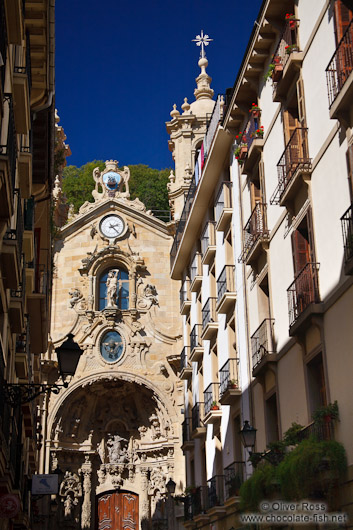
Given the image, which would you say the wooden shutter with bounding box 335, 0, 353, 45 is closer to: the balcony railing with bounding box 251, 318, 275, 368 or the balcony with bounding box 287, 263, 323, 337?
the balcony with bounding box 287, 263, 323, 337

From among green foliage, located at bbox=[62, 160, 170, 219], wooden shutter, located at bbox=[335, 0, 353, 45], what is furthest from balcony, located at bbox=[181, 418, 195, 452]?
green foliage, located at bbox=[62, 160, 170, 219]

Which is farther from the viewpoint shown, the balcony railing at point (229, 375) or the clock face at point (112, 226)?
the clock face at point (112, 226)

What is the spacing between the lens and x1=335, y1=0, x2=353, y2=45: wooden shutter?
1314cm

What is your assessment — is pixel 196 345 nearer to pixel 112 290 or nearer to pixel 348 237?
pixel 112 290

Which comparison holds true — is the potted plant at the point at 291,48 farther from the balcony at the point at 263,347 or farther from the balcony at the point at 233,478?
the balcony at the point at 233,478

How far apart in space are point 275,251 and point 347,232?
4860mm

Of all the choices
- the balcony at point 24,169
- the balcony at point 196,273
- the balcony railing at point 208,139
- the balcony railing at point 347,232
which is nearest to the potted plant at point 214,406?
the balcony at point 196,273

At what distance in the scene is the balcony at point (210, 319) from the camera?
2379 cm

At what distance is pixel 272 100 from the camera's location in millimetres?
17500

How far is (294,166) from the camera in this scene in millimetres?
15367

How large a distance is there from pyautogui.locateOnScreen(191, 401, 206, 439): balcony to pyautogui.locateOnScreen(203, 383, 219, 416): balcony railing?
0.89 m

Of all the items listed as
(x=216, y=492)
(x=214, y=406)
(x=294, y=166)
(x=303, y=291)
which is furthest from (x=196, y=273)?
(x=303, y=291)

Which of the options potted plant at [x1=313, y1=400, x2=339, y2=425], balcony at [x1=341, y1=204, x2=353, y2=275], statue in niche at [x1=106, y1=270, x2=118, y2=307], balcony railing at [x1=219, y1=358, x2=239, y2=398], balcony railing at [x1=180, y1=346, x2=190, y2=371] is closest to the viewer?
balcony at [x1=341, y1=204, x2=353, y2=275]

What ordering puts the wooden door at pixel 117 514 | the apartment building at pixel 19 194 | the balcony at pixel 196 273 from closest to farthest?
the apartment building at pixel 19 194, the balcony at pixel 196 273, the wooden door at pixel 117 514
